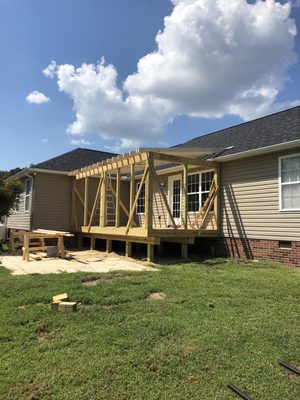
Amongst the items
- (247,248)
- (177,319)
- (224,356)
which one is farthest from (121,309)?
(247,248)

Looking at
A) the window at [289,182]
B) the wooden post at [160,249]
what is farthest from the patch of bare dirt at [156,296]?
the wooden post at [160,249]

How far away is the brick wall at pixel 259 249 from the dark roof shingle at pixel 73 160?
8026 millimetres

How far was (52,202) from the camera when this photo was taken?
15750 millimetres

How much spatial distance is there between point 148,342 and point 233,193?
26.9 ft

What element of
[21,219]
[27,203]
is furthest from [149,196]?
[21,219]

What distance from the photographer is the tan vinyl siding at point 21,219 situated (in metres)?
15.8

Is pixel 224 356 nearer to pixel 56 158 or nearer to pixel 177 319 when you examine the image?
pixel 177 319

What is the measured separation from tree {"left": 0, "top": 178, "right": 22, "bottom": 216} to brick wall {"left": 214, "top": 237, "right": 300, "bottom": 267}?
27.6 ft

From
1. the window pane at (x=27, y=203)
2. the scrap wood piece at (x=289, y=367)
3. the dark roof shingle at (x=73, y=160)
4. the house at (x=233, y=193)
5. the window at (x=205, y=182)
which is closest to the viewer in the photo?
the scrap wood piece at (x=289, y=367)

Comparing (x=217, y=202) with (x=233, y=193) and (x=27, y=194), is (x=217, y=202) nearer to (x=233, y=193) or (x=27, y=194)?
(x=233, y=193)

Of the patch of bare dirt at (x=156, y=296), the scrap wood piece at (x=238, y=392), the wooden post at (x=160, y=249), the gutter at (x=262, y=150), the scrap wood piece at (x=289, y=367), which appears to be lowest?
the scrap wood piece at (x=238, y=392)

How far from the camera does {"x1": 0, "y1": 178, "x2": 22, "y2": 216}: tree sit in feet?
47.2

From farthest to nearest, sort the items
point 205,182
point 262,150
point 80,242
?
point 80,242, point 205,182, point 262,150

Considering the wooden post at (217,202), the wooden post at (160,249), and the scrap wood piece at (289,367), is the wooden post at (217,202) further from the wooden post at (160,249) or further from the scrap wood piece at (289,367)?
the scrap wood piece at (289,367)
